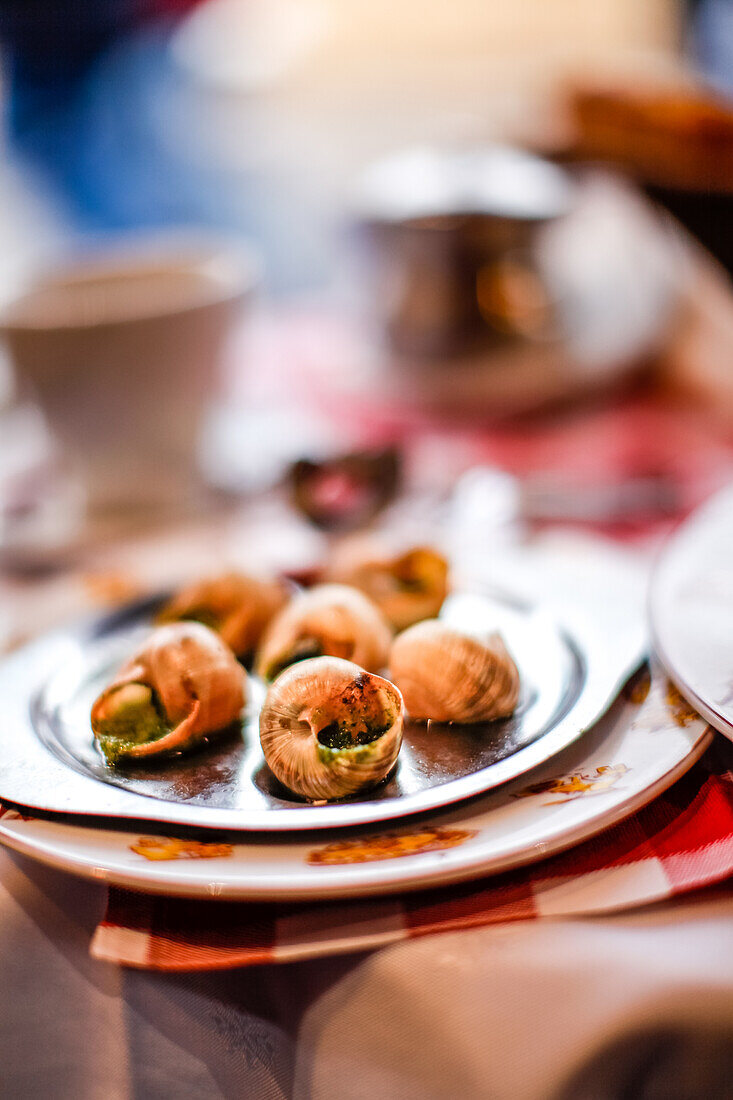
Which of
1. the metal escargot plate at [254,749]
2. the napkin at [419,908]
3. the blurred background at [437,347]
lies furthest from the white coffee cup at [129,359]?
the napkin at [419,908]

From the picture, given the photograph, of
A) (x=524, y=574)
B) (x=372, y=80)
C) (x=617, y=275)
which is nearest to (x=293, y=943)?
(x=524, y=574)

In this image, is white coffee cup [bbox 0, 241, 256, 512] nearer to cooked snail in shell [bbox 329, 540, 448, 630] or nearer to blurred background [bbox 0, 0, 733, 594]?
blurred background [bbox 0, 0, 733, 594]

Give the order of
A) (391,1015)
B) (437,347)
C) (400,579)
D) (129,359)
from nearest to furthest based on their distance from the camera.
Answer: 1. (391,1015)
2. (400,579)
3. (129,359)
4. (437,347)

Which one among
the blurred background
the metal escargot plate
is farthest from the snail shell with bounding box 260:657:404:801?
the blurred background

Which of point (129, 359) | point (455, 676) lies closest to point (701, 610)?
point (455, 676)

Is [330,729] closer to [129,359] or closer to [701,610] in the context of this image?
[701,610]

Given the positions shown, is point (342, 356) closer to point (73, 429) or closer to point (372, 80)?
point (73, 429)
